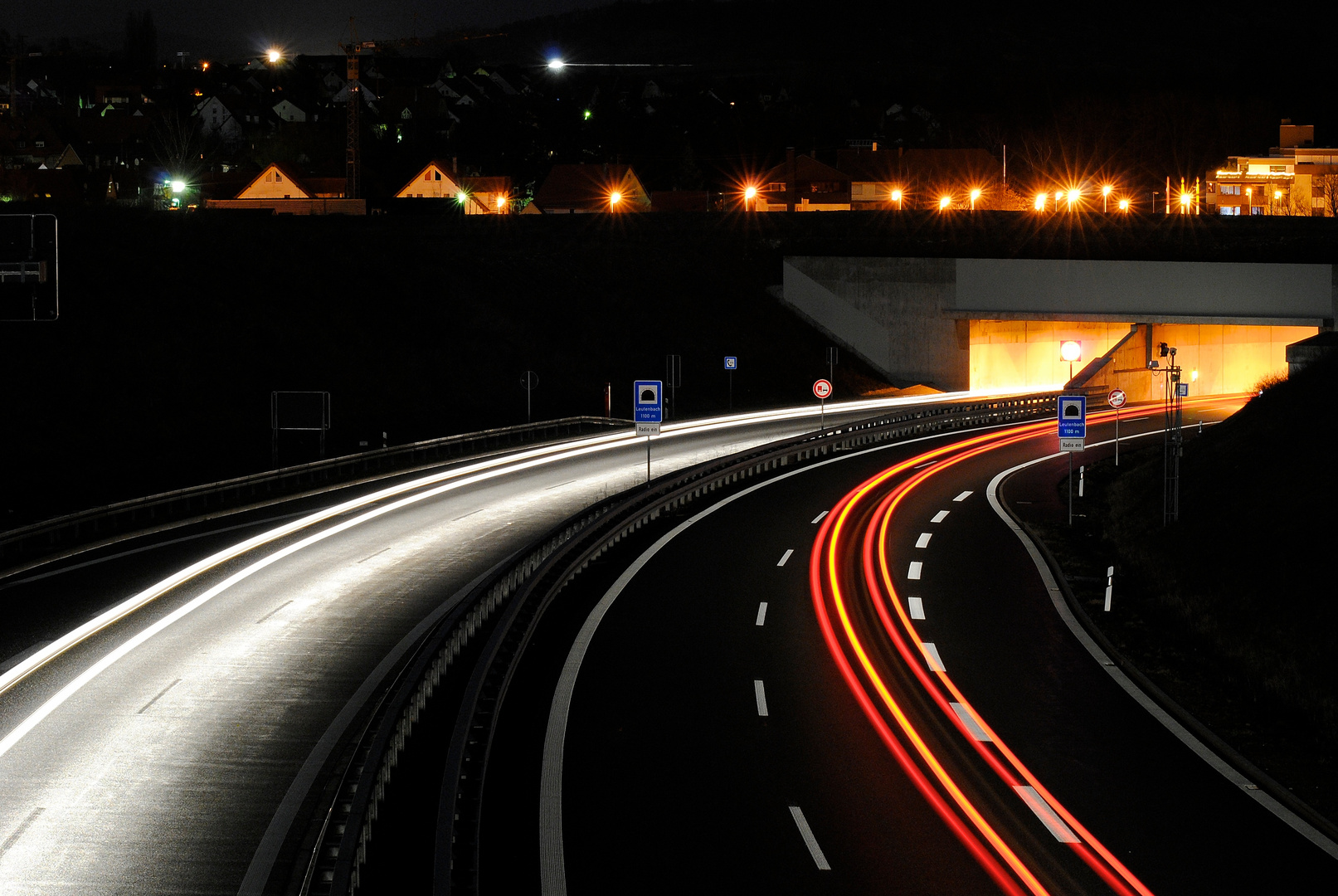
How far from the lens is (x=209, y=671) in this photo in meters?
18.1

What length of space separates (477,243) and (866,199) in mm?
72097

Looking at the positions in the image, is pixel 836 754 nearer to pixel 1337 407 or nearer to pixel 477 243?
pixel 1337 407

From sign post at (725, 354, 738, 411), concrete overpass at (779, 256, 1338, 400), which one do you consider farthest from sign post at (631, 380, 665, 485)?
concrete overpass at (779, 256, 1338, 400)

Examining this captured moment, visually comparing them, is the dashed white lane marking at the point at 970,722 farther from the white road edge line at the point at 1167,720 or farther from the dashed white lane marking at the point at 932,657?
the white road edge line at the point at 1167,720

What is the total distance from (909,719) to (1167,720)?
11.3 ft

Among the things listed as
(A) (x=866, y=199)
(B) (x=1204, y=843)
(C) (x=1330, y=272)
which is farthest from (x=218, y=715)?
(A) (x=866, y=199)

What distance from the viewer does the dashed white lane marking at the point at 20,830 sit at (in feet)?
39.5

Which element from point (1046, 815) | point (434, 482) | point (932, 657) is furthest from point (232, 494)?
point (1046, 815)

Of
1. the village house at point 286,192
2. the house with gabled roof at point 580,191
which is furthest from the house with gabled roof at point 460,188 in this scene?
the village house at point 286,192

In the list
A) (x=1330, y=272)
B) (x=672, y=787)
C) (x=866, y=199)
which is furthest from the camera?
(x=866, y=199)

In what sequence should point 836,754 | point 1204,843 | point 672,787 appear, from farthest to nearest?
1. point 836,754
2. point 672,787
3. point 1204,843

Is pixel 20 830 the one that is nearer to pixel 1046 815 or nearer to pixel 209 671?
pixel 209 671

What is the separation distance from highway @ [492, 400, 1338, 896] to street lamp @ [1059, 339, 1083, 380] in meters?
38.2

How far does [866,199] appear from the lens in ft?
441
